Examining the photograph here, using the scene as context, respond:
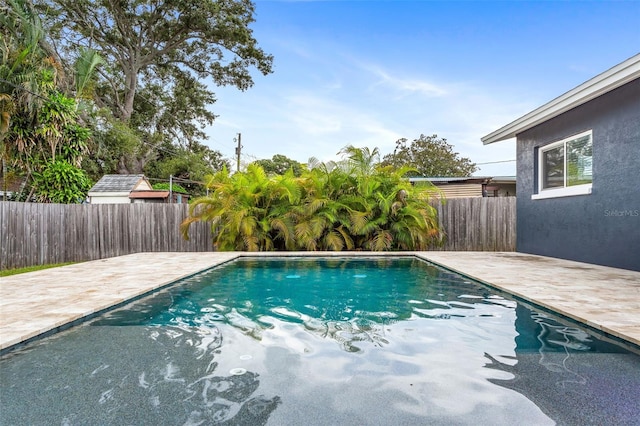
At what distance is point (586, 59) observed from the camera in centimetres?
1181

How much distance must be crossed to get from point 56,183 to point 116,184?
8.89m

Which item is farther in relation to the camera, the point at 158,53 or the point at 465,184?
the point at 158,53

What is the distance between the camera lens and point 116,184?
18062mm

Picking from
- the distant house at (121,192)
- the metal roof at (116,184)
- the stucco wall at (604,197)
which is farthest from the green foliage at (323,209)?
the metal roof at (116,184)

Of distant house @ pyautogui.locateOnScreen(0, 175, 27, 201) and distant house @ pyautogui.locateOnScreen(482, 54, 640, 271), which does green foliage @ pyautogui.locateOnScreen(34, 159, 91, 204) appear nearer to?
distant house @ pyautogui.locateOnScreen(0, 175, 27, 201)

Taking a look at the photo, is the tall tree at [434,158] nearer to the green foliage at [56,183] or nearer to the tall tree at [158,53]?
the tall tree at [158,53]

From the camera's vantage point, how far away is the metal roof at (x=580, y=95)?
16.0 ft

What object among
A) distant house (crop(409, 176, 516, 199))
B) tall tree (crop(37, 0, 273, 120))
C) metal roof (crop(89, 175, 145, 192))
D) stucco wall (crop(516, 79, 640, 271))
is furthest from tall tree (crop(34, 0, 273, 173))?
stucco wall (crop(516, 79, 640, 271))

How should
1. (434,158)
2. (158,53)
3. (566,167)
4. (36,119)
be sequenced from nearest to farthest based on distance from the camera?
(566,167) → (36,119) → (158,53) → (434,158)

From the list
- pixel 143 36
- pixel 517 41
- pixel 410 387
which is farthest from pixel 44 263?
pixel 143 36

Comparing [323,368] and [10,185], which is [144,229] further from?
[10,185]

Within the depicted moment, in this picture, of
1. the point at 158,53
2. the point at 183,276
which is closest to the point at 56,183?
the point at 183,276

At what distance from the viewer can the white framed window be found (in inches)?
255

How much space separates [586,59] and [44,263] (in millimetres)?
15767
